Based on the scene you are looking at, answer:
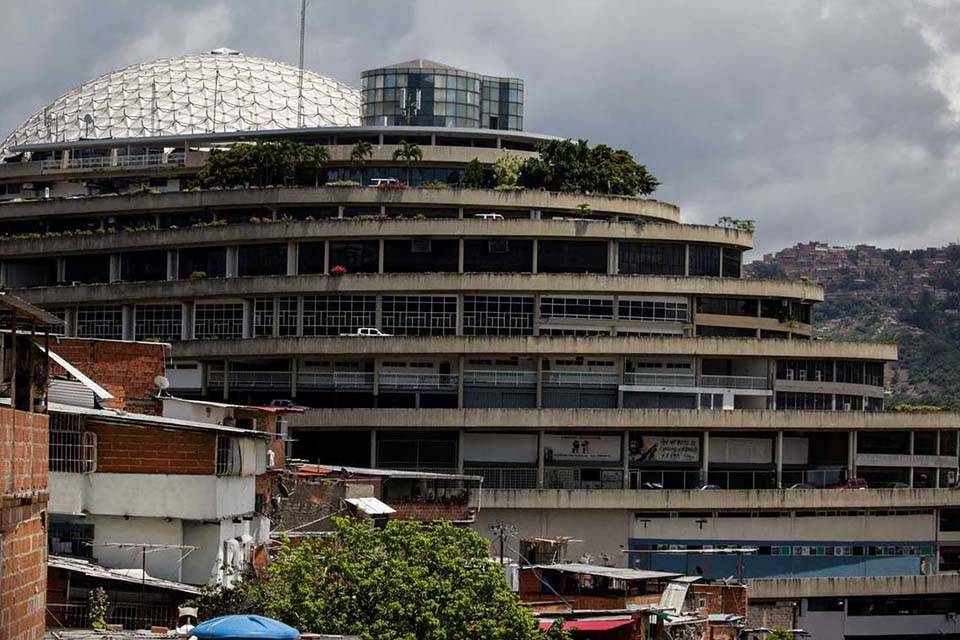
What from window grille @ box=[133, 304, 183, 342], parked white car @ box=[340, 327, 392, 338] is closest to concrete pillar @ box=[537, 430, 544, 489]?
parked white car @ box=[340, 327, 392, 338]

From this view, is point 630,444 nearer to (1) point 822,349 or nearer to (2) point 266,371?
(1) point 822,349

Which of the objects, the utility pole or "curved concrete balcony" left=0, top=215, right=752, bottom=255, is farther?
"curved concrete balcony" left=0, top=215, right=752, bottom=255

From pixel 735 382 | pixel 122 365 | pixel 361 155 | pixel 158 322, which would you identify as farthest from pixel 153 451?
pixel 361 155

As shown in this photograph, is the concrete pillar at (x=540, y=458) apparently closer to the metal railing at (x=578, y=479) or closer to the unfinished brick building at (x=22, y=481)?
the metal railing at (x=578, y=479)

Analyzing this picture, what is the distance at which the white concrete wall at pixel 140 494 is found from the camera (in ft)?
172

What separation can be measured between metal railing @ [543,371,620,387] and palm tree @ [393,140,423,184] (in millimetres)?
15871

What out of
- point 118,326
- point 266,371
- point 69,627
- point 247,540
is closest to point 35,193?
point 118,326

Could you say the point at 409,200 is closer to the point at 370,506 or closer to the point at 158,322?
the point at 158,322

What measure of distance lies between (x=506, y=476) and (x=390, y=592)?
57.4m

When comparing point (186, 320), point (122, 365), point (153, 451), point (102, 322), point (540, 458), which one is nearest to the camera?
point (153, 451)

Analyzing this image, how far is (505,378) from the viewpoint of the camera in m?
113

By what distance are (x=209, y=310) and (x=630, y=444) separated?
75.1 feet

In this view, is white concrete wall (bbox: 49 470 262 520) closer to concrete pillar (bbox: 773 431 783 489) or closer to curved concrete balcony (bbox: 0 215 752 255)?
curved concrete balcony (bbox: 0 215 752 255)

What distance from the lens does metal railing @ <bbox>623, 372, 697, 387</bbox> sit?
370 feet
